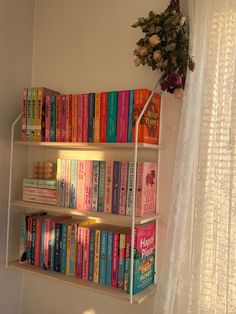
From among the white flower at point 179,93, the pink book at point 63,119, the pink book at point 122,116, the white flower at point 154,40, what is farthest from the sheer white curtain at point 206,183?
the pink book at point 63,119

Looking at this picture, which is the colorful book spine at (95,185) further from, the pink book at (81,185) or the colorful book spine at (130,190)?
the colorful book spine at (130,190)

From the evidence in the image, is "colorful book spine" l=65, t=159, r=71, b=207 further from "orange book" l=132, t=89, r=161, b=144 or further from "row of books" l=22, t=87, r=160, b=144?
"orange book" l=132, t=89, r=161, b=144

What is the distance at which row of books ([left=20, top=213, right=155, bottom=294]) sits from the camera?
1.42 m

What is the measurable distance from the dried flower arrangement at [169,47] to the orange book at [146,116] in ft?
0.27

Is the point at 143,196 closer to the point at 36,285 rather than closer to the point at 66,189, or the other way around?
the point at 66,189

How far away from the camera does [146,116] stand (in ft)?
4.59

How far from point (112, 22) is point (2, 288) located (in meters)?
1.53

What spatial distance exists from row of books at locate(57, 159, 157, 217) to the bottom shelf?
12.9 inches

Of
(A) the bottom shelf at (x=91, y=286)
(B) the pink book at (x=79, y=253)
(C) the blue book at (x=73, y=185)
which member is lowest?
(A) the bottom shelf at (x=91, y=286)

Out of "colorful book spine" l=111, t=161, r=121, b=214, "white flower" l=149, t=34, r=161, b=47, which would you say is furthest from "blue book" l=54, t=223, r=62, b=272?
"white flower" l=149, t=34, r=161, b=47

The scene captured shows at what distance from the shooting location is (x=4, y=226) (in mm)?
1805

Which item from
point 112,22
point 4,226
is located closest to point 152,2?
point 112,22

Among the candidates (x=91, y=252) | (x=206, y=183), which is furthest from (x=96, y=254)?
(x=206, y=183)

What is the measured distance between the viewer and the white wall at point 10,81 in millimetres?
1796
